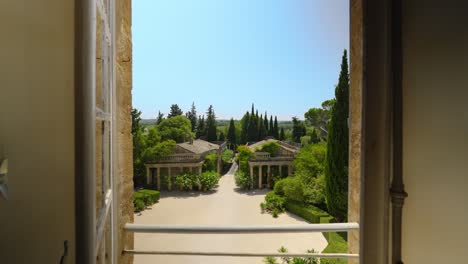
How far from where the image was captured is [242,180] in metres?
3.88

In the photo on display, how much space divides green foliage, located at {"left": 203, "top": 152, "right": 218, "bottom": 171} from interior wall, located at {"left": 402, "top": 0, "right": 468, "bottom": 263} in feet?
9.58

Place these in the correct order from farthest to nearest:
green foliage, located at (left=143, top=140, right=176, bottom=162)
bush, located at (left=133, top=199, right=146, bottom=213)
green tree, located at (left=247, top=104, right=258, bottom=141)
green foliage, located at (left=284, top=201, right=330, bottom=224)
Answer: green tree, located at (left=247, top=104, right=258, bottom=141), green foliage, located at (left=284, top=201, right=330, bottom=224), green foliage, located at (left=143, top=140, right=176, bottom=162), bush, located at (left=133, top=199, right=146, bottom=213)

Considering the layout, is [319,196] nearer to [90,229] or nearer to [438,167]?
[438,167]

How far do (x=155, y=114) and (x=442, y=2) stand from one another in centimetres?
285

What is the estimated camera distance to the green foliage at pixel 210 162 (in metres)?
3.67

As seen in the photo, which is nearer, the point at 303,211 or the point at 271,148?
the point at 303,211

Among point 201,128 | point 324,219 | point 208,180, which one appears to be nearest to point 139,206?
point 208,180

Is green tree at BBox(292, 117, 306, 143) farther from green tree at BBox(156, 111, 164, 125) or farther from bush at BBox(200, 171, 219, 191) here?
green tree at BBox(156, 111, 164, 125)

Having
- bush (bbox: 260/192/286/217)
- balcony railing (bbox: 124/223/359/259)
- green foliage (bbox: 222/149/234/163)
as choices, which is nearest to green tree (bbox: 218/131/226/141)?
green foliage (bbox: 222/149/234/163)

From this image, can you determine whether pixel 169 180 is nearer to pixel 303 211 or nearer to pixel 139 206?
pixel 139 206

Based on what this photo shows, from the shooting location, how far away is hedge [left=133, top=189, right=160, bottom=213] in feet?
9.35

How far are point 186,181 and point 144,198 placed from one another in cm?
68

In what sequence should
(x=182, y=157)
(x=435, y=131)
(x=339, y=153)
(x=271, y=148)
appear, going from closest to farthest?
(x=435, y=131), (x=182, y=157), (x=271, y=148), (x=339, y=153)

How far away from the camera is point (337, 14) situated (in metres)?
3.57
